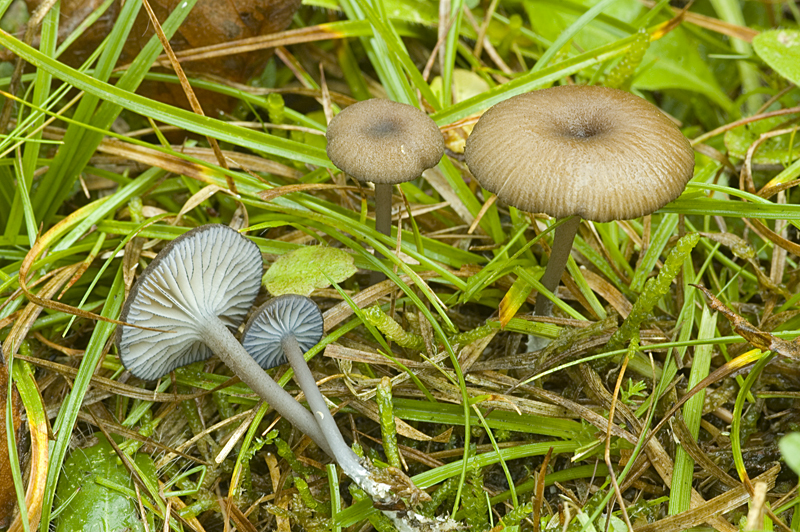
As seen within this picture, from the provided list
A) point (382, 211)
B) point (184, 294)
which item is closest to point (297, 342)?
point (184, 294)

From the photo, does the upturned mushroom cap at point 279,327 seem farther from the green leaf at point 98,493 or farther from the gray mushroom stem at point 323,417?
the green leaf at point 98,493

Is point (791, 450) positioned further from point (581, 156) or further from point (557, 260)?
point (557, 260)

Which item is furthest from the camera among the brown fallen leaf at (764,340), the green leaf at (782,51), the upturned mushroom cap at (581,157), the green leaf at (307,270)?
the green leaf at (782,51)

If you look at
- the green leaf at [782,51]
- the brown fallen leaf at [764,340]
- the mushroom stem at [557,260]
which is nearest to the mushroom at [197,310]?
the mushroom stem at [557,260]

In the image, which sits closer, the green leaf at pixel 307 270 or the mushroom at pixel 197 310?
the mushroom at pixel 197 310

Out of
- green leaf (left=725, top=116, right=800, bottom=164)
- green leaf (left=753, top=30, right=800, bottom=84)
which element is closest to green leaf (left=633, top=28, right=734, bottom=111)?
green leaf (left=725, top=116, right=800, bottom=164)

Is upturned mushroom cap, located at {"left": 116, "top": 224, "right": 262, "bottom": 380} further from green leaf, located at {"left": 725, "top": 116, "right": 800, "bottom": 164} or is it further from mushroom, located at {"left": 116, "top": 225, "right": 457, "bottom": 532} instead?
green leaf, located at {"left": 725, "top": 116, "right": 800, "bottom": 164}
